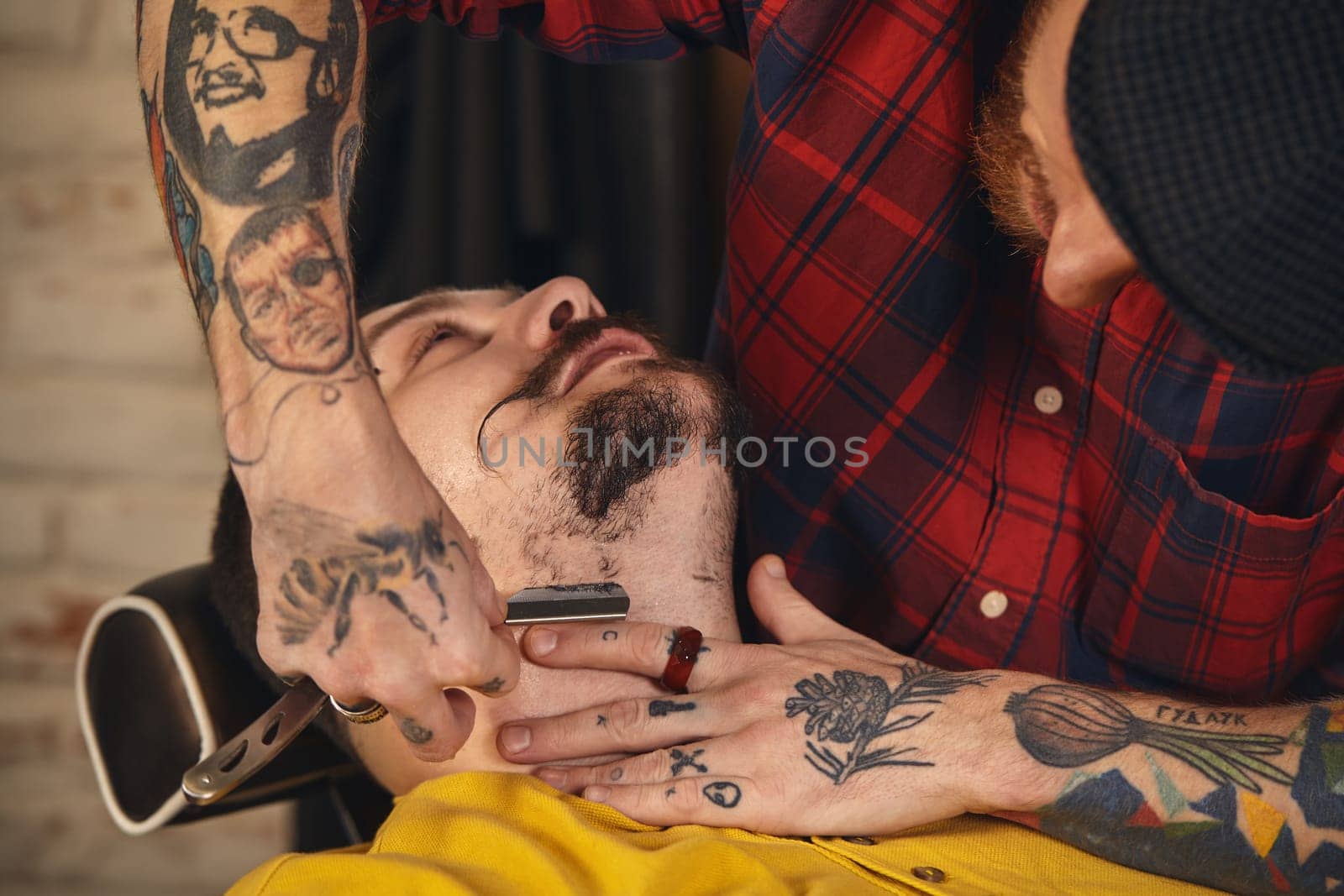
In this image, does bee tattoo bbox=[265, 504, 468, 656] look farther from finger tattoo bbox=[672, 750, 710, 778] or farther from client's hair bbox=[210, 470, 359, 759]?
client's hair bbox=[210, 470, 359, 759]

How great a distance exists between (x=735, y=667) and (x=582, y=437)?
0.29 m

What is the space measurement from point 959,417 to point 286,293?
80 cm

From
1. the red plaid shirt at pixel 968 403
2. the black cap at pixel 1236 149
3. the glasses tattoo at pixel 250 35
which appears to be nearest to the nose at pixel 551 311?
the red plaid shirt at pixel 968 403

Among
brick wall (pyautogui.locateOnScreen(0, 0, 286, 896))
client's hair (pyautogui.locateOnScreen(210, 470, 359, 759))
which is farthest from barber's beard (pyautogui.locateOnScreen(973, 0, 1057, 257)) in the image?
brick wall (pyautogui.locateOnScreen(0, 0, 286, 896))

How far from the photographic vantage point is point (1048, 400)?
1.19 m

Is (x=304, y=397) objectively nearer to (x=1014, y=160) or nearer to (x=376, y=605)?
(x=376, y=605)

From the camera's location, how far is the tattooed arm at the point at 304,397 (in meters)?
0.72

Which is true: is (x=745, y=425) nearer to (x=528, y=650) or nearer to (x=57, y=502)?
(x=528, y=650)

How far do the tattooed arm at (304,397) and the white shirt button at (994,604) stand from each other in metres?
0.68

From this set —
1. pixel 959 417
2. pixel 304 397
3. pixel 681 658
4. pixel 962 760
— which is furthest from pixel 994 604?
pixel 304 397

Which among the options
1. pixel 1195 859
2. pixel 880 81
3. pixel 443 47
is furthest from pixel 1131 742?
pixel 443 47

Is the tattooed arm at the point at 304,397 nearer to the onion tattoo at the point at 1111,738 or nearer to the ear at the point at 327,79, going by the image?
the ear at the point at 327,79

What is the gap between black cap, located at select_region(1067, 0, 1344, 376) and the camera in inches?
22.9

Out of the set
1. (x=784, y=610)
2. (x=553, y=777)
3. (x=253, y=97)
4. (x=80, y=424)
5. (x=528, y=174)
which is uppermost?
(x=253, y=97)
